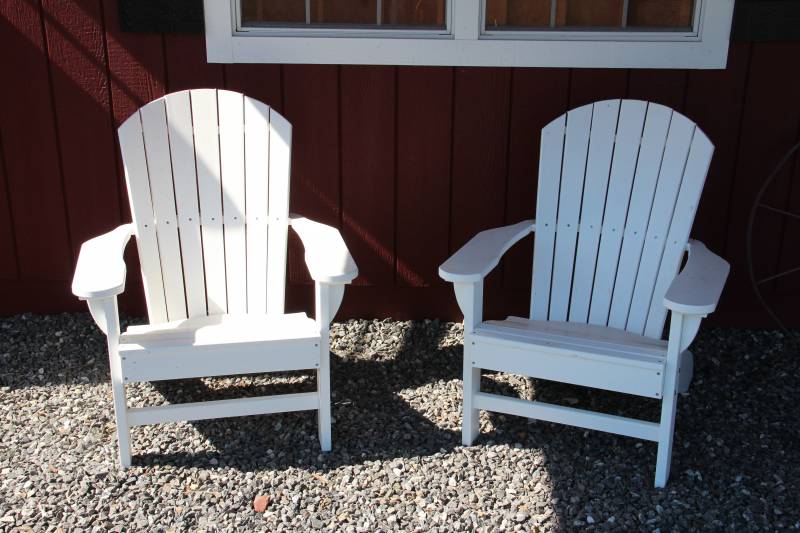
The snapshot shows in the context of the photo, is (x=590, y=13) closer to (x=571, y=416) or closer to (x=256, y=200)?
(x=256, y=200)

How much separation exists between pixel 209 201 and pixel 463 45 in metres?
1.11

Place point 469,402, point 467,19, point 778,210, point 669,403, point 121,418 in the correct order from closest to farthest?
1. point 669,403
2. point 121,418
3. point 469,402
4. point 467,19
5. point 778,210

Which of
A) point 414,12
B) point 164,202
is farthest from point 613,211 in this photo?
point 164,202

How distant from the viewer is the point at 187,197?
271cm

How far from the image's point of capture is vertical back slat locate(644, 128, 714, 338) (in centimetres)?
255

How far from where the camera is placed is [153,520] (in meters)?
2.15

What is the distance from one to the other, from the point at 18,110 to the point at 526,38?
199 centimetres

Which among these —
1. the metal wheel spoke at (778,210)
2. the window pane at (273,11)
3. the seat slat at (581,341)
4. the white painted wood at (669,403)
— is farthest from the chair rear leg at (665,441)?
the window pane at (273,11)

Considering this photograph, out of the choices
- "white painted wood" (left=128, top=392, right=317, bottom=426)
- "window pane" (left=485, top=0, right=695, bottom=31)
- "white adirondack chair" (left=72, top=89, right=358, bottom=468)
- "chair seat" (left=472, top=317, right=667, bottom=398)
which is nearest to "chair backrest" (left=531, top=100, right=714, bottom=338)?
"chair seat" (left=472, top=317, right=667, bottom=398)

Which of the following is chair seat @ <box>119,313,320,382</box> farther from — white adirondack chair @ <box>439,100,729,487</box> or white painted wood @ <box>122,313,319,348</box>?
white adirondack chair @ <box>439,100,729,487</box>

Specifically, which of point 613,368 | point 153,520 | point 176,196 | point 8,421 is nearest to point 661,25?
point 613,368

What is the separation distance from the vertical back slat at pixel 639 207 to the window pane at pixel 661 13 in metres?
0.50

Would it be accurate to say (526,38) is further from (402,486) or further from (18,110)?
(18,110)

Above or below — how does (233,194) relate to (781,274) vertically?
above
